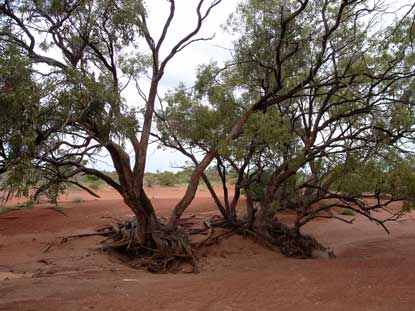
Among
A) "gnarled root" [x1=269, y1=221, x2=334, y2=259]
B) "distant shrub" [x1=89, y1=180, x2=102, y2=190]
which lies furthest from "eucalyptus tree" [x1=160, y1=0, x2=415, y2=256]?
"distant shrub" [x1=89, y1=180, x2=102, y2=190]

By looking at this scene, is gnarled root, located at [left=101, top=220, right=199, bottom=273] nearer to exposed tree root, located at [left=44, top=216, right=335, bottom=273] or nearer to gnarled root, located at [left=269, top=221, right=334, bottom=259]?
exposed tree root, located at [left=44, top=216, right=335, bottom=273]

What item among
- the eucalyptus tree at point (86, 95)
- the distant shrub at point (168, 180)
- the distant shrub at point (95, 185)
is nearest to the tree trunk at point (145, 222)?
the eucalyptus tree at point (86, 95)

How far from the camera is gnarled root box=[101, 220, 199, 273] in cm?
1273

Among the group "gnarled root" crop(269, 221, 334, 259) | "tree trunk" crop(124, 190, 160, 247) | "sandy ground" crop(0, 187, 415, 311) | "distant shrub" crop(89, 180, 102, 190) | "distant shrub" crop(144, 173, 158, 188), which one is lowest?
"sandy ground" crop(0, 187, 415, 311)

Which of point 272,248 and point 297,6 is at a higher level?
point 297,6

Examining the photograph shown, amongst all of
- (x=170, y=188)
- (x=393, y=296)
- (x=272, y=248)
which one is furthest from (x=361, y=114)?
(x=170, y=188)

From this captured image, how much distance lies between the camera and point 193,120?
1470cm

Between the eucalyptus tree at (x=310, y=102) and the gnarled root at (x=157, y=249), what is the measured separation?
89 cm

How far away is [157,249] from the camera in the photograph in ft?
44.0

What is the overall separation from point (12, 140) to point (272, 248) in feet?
33.3

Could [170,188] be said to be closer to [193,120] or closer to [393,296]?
[193,120]

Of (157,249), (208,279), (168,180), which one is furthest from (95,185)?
(208,279)

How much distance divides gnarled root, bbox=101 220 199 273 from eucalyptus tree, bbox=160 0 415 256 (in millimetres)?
893

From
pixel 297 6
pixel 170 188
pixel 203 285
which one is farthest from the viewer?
pixel 170 188
